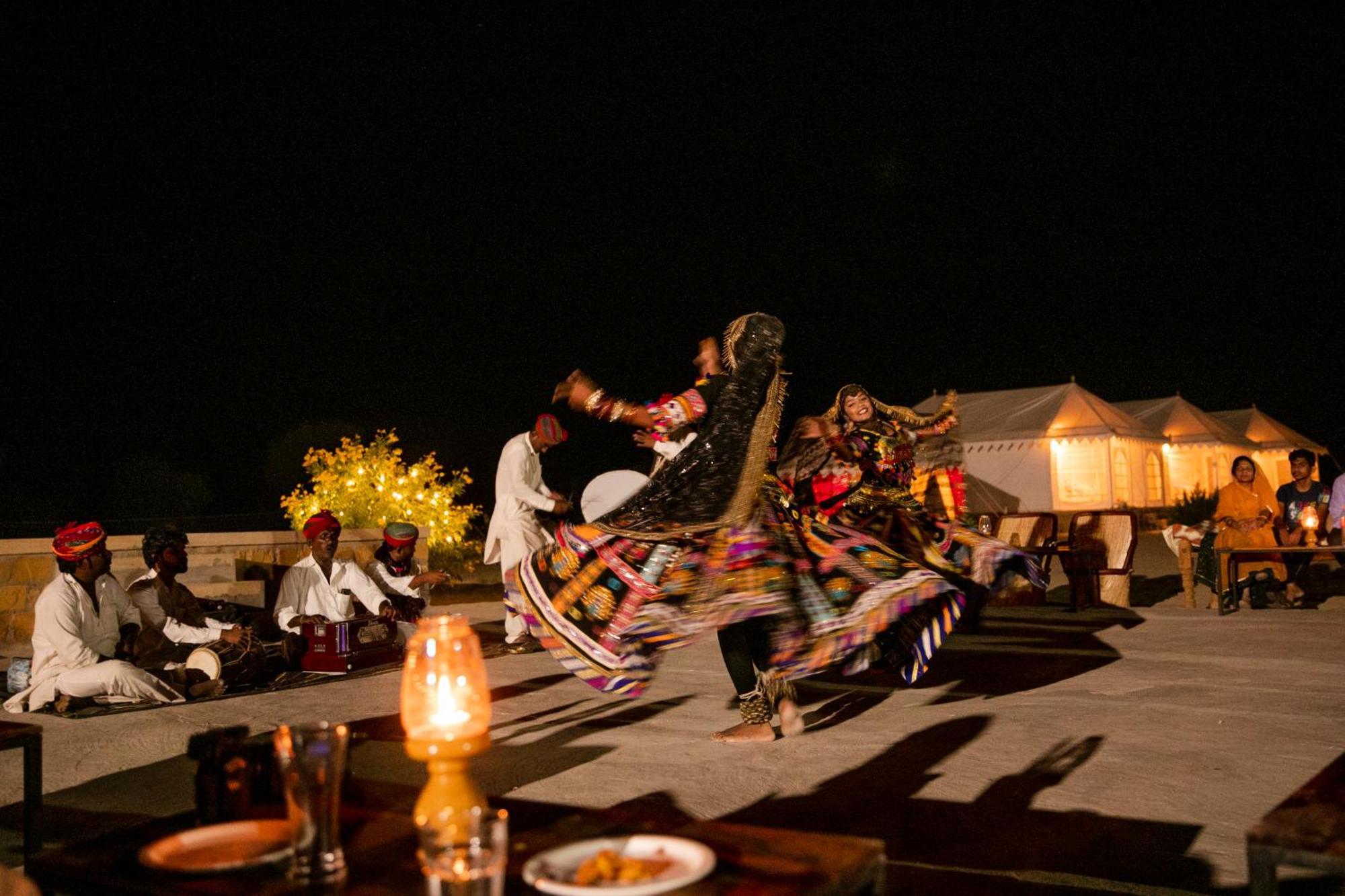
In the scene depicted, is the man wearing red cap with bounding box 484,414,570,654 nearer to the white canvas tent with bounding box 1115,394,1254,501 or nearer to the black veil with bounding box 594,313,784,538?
the black veil with bounding box 594,313,784,538

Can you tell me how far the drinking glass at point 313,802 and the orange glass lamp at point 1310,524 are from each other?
9.30m

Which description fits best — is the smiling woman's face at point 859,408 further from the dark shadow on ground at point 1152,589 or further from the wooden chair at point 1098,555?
the dark shadow on ground at point 1152,589

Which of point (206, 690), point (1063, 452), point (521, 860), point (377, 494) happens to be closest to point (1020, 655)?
point (206, 690)

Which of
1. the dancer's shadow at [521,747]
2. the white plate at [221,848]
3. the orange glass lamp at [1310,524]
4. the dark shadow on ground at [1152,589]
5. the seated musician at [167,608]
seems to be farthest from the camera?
the dark shadow on ground at [1152,589]

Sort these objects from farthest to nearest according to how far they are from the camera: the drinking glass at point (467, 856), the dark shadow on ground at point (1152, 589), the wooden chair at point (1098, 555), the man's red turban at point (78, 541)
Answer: the dark shadow on ground at point (1152, 589) < the wooden chair at point (1098, 555) < the man's red turban at point (78, 541) < the drinking glass at point (467, 856)

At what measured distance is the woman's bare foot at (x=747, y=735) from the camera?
4.52 meters

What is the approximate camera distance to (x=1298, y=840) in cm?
175

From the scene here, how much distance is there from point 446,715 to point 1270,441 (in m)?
34.0

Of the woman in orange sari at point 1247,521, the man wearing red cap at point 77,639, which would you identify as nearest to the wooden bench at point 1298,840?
the man wearing red cap at point 77,639

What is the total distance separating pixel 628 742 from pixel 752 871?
3049 millimetres

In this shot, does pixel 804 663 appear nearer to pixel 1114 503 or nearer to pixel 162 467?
pixel 1114 503

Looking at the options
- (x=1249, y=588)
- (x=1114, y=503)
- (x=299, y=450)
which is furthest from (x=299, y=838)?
(x=299, y=450)

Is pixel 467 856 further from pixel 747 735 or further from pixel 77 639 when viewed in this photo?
pixel 77 639

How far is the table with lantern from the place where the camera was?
167 cm
